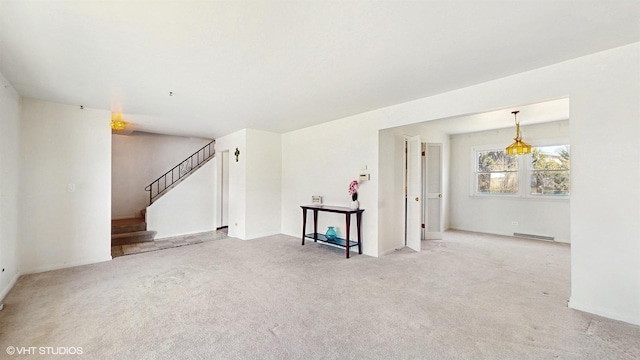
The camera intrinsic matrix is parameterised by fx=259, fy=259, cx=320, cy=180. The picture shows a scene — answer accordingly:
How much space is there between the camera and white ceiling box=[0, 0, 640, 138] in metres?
1.83

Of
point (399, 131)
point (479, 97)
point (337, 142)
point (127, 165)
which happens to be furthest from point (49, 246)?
point (479, 97)

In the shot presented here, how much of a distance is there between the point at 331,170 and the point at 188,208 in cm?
379

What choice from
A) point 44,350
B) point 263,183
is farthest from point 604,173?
point 263,183

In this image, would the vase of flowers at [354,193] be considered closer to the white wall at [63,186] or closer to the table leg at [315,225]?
the table leg at [315,225]

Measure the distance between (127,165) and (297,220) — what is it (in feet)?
15.7

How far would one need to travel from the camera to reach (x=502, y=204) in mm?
6344

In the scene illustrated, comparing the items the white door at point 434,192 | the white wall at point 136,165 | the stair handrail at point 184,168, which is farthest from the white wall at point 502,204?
the white wall at point 136,165

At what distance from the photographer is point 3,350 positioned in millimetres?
1969

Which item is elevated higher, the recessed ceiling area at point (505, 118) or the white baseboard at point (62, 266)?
the recessed ceiling area at point (505, 118)

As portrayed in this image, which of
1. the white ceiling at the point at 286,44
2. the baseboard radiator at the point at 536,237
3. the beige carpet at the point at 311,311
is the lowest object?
the beige carpet at the point at 311,311

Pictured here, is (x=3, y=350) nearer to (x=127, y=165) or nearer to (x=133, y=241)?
(x=133, y=241)

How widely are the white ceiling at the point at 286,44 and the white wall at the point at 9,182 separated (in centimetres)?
24

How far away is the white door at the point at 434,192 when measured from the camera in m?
6.03

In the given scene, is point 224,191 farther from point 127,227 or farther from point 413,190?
point 413,190
